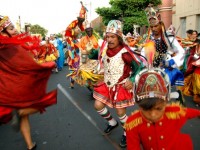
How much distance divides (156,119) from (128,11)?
3234 centimetres

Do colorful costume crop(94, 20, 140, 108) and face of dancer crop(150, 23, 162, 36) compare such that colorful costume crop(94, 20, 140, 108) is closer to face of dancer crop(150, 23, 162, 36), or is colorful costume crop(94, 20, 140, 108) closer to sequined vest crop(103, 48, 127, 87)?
sequined vest crop(103, 48, 127, 87)

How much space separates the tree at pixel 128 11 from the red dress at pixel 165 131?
102 ft

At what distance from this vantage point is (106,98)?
4.47 m

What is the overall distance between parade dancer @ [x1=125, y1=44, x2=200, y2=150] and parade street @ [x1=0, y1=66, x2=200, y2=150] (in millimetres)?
1916

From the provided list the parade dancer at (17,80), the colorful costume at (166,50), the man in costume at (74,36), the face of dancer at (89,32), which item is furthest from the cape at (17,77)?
the man in costume at (74,36)

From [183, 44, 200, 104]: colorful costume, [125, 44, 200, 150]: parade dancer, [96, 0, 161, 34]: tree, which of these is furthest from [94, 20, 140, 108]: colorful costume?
[96, 0, 161, 34]: tree

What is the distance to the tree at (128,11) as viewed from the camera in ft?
109

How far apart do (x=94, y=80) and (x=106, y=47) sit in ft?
9.10

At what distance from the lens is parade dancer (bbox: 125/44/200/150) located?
92.7 inches

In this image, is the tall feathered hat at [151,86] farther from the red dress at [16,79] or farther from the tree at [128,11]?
the tree at [128,11]

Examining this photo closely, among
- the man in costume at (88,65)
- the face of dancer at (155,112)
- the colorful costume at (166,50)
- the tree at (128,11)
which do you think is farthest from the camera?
the tree at (128,11)

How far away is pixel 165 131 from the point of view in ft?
8.14

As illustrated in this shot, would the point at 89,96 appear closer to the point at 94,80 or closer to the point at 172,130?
the point at 94,80

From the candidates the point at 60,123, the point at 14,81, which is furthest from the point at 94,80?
the point at 14,81
